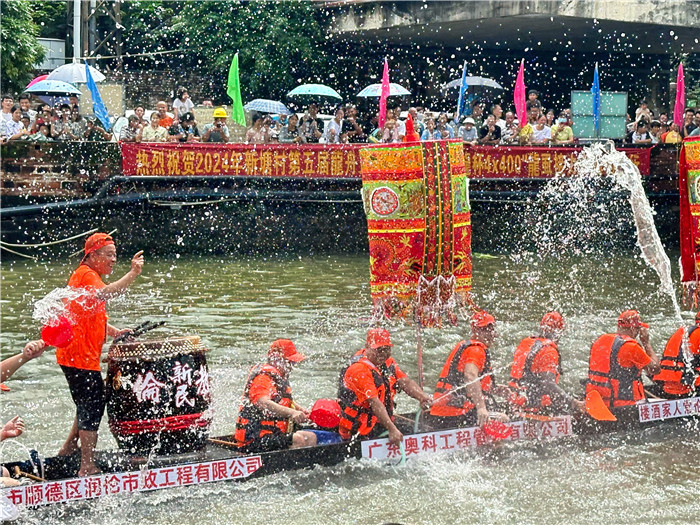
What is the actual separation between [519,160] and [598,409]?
1057 centimetres

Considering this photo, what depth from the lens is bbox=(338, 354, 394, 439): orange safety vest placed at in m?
7.85

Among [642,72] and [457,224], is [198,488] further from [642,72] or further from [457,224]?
[642,72]

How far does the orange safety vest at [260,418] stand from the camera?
7.60m

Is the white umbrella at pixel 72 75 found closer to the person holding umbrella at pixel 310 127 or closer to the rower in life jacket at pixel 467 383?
the person holding umbrella at pixel 310 127

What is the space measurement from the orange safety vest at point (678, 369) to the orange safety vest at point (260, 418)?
3.85 meters

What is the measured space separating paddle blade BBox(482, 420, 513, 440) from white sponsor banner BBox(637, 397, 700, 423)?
1.38 metres

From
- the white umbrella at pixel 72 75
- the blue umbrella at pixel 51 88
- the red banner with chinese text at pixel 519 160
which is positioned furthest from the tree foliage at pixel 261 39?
the red banner with chinese text at pixel 519 160

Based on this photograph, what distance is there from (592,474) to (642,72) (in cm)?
2161

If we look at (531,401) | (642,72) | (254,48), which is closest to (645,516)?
(531,401)

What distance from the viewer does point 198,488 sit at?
23.9 ft

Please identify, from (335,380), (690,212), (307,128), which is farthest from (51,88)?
(690,212)

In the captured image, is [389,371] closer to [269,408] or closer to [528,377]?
[269,408]

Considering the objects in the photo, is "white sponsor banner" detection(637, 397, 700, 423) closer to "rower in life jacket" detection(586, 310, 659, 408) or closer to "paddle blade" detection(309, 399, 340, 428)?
"rower in life jacket" detection(586, 310, 659, 408)

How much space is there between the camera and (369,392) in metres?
7.75
